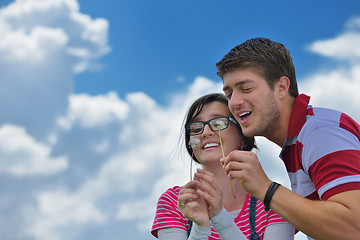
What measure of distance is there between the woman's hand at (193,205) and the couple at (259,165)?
0.01 meters

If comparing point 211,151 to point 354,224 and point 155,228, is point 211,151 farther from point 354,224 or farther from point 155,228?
point 354,224

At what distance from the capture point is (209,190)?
4266 mm

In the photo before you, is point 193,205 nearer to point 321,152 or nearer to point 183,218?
point 183,218

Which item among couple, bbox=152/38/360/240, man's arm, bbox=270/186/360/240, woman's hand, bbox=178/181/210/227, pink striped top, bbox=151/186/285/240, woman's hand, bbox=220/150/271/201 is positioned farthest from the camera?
pink striped top, bbox=151/186/285/240

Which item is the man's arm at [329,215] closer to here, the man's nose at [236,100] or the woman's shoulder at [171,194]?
the man's nose at [236,100]

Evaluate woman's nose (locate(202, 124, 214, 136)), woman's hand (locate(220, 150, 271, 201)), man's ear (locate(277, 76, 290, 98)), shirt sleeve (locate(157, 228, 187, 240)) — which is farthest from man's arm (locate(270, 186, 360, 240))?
woman's nose (locate(202, 124, 214, 136))

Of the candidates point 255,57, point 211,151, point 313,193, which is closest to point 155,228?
point 211,151

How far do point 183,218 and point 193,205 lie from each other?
653 mm

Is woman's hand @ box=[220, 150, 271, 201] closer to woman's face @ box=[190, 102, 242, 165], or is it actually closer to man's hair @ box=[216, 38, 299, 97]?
man's hair @ box=[216, 38, 299, 97]

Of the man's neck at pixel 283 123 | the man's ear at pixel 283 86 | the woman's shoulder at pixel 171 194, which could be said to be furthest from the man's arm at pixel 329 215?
the woman's shoulder at pixel 171 194

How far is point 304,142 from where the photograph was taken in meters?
3.62

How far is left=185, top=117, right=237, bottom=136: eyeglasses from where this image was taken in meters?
4.93

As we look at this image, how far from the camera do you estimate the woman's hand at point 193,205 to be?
425cm

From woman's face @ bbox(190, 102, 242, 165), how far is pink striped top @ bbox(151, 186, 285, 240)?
61 cm
